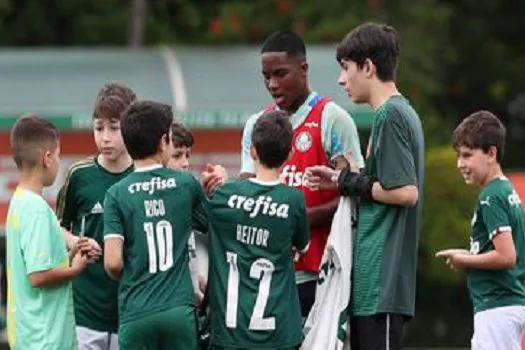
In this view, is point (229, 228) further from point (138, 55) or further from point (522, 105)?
point (522, 105)

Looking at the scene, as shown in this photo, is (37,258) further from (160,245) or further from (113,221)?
(160,245)

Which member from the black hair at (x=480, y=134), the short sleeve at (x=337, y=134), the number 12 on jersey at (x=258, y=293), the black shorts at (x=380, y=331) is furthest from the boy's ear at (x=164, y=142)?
the black hair at (x=480, y=134)

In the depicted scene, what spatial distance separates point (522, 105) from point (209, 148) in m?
8.35

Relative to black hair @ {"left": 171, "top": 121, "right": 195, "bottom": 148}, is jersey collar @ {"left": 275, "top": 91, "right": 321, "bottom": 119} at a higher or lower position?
higher

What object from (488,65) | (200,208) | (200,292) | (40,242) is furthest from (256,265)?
(488,65)

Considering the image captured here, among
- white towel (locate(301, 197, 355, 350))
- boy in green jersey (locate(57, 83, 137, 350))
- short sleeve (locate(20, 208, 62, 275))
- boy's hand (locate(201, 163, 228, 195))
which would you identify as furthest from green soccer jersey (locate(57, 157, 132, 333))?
white towel (locate(301, 197, 355, 350))

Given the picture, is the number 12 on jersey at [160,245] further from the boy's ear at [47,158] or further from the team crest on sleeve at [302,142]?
the team crest on sleeve at [302,142]

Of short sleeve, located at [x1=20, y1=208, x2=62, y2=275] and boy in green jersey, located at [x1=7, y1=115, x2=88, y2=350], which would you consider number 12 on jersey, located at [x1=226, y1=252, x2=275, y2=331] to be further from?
short sleeve, located at [x1=20, y1=208, x2=62, y2=275]

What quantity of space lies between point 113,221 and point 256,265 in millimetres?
707

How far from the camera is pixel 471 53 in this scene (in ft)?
82.2

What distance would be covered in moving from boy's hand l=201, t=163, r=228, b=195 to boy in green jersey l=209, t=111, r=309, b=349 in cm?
26

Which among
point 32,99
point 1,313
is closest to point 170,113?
point 32,99

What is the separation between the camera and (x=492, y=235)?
8.04 meters

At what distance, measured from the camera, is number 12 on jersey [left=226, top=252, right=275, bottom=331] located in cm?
Answer: 743
